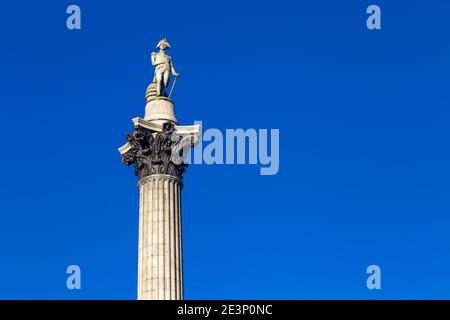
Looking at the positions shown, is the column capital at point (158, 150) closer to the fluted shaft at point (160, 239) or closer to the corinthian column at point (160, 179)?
the corinthian column at point (160, 179)

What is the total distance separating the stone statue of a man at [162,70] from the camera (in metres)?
47.6

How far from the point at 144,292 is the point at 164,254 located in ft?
5.91

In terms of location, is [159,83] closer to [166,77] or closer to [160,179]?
[166,77]

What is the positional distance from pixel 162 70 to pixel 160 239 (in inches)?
326

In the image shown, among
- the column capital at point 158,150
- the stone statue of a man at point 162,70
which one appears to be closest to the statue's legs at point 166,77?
the stone statue of a man at point 162,70

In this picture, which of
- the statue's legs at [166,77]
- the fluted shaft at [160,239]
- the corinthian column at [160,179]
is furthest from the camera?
the statue's legs at [166,77]

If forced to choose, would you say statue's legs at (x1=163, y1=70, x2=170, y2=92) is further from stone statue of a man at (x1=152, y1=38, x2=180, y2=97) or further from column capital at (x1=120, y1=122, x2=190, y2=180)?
column capital at (x1=120, y1=122, x2=190, y2=180)

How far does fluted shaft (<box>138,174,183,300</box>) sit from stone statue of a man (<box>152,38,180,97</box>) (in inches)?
178

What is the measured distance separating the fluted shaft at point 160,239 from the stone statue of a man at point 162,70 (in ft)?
14.8

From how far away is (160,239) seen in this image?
4416 centimetres

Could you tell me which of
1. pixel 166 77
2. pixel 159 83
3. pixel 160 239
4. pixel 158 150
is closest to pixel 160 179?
pixel 158 150
